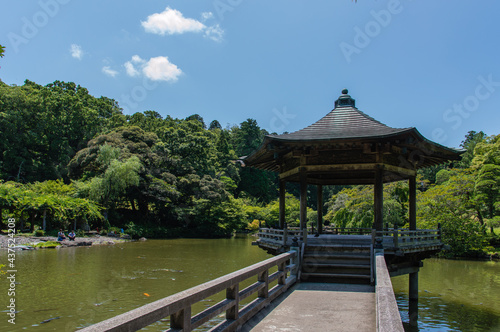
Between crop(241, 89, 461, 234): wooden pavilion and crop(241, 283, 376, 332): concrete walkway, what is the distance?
3.63 meters

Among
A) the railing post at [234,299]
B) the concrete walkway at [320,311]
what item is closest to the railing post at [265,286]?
the concrete walkway at [320,311]

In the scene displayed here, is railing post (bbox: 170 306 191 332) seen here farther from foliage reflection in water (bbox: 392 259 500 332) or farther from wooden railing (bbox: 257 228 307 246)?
foliage reflection in water (bbox: 392 259 500 332)

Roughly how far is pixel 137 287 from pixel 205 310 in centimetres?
1080

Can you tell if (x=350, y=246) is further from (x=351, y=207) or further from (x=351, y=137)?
(x=351, y=207)

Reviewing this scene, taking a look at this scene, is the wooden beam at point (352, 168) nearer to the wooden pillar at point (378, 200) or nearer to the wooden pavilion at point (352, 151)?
the wooden pavilion at point (352, 151)

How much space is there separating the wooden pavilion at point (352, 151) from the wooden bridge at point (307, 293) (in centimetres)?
130

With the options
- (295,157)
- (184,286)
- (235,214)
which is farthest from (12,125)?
(295,157)

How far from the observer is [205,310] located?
4.19m

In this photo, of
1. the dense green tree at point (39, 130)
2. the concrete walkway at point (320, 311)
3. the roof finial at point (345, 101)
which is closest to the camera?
the concrete walkway at point (320, 311)

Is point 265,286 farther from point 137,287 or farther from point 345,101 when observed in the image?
point 137,287

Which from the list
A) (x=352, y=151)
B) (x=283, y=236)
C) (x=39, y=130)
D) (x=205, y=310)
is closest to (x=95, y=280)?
(x=283, y=236)

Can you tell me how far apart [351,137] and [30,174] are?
43.6 meters

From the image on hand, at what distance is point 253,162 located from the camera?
42.8 feet

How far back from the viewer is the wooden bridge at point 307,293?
356 centimetres
